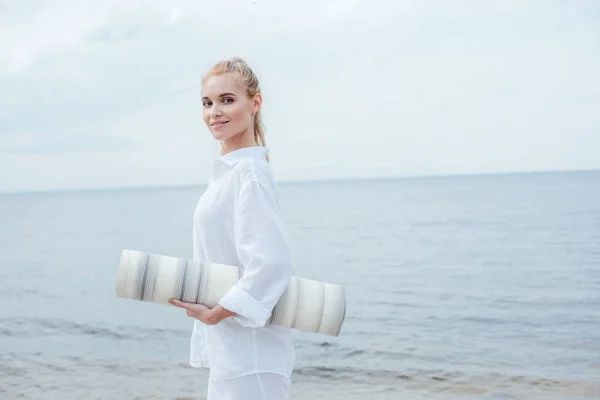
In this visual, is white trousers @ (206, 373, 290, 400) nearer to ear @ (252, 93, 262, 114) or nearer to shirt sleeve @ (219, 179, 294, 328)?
shirt sleeve @ (219, 179, 294, 328)

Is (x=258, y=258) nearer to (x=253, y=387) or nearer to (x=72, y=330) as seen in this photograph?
(x=253, y=387)

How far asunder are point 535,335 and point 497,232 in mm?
15896

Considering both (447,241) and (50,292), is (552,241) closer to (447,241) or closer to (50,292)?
(447,241)

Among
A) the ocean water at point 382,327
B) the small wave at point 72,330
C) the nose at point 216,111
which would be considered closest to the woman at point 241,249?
the nose at point 216,111

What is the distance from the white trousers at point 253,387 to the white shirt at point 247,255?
0.8 inches

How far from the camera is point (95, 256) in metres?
21.1

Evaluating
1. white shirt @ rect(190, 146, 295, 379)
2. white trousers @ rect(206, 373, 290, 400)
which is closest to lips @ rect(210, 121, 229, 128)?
white shirt @ rect(190, 146, 295, 379)

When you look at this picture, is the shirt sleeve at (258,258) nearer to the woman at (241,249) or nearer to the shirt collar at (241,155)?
the woman at (241,249)

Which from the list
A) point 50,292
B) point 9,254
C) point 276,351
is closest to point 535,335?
point 276,351

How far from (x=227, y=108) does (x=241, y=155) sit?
0.15 metres

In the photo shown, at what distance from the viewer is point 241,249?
6.37 ft

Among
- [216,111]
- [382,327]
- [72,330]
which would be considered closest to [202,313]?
[216,111]

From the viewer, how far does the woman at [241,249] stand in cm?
192

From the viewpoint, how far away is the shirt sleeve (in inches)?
75.0
